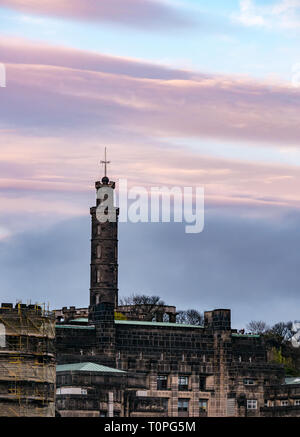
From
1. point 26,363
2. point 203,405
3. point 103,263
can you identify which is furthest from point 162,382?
point 103,263

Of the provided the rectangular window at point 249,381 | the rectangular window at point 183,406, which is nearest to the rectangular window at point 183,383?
the rectangular window at point 183,406

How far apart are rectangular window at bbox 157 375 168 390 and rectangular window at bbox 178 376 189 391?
6.04ft

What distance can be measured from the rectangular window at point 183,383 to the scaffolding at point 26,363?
26.6 metres

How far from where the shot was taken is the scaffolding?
12900cm

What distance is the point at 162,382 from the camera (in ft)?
514

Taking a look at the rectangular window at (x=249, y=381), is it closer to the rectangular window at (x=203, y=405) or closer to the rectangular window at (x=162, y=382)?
the rectangular window at (x=203, y=405)

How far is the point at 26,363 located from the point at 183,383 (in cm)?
3189

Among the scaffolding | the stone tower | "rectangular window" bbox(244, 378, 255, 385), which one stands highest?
the stone tower

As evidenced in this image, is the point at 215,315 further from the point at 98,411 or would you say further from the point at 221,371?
the point at 98,411

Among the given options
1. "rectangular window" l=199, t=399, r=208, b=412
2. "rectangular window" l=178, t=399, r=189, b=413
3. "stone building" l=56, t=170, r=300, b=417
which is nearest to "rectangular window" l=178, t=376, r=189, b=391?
"stone building" l=56, t=170, r=300, b=417

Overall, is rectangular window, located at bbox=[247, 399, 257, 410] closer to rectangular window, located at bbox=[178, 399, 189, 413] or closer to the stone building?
the stone building

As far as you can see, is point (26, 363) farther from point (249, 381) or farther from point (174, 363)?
point (249, 381)

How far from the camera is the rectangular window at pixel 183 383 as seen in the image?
158 meters
